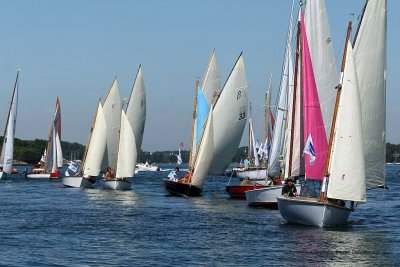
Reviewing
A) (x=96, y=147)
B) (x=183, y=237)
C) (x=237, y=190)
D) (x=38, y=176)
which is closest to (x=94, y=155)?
(x=96, y=147)

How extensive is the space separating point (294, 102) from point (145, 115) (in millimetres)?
37595

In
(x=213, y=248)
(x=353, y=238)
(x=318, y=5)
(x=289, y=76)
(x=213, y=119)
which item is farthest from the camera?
(x=213, y=119)

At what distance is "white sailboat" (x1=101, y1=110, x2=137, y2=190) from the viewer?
8119 centimetres

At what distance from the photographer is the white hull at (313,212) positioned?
4091cm

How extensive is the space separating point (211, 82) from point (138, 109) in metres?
13.1

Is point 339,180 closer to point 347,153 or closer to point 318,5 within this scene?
point 347,153

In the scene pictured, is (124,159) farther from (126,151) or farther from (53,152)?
(53,152)

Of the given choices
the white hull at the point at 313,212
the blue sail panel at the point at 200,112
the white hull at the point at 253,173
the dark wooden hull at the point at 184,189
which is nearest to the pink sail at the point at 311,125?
the white hull at the point at 313,212

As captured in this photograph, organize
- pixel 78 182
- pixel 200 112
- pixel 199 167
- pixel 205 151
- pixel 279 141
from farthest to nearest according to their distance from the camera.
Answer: pixel 78 182 < pixel 200 112 < pixel 205 151 < pixel 199 167 < pixel 279 141

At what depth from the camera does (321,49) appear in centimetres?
5100

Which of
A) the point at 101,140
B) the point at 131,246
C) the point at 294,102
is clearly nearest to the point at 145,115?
the point at 101,140

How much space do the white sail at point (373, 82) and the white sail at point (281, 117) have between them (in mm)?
14223

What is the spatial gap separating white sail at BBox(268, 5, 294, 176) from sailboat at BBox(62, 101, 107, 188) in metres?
28.4

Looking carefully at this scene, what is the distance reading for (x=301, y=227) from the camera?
4194cm
